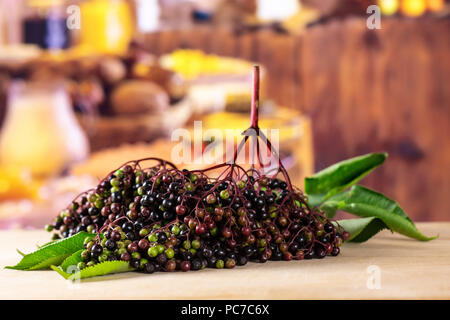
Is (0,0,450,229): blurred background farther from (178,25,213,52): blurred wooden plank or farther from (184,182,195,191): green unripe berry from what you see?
(184,182,195,191): green unripe berry

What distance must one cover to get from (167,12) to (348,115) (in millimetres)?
1851

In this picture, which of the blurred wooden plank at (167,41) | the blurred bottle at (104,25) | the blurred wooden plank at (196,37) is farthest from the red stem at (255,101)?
the blurred bottle at (104,25)

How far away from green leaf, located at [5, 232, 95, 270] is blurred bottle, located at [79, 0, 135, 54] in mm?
3234

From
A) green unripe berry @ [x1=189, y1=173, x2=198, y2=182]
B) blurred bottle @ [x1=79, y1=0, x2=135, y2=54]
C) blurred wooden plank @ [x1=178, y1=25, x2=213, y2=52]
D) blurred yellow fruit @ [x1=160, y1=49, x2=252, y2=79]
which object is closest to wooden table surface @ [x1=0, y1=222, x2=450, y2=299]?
green unripe berry @ [x1=189, y1=173, x2=198, y2=182]

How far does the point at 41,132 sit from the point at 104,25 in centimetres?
216

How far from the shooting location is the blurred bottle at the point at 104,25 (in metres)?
3.96

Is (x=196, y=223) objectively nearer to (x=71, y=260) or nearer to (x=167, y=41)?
(x=71, y=260)

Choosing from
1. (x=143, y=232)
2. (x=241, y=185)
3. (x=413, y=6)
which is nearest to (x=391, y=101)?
(x=413, y=6)

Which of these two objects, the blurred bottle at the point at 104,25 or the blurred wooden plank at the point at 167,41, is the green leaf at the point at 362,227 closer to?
the blurred wooden plank at the point at 167,41

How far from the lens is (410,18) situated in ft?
7.43

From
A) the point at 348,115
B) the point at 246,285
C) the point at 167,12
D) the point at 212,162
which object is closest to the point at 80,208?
the point at 246,285

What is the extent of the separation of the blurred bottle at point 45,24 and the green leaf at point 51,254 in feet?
→ 11.1

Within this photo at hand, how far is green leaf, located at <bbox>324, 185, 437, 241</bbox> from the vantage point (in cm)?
88

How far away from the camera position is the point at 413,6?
2.35 meters
